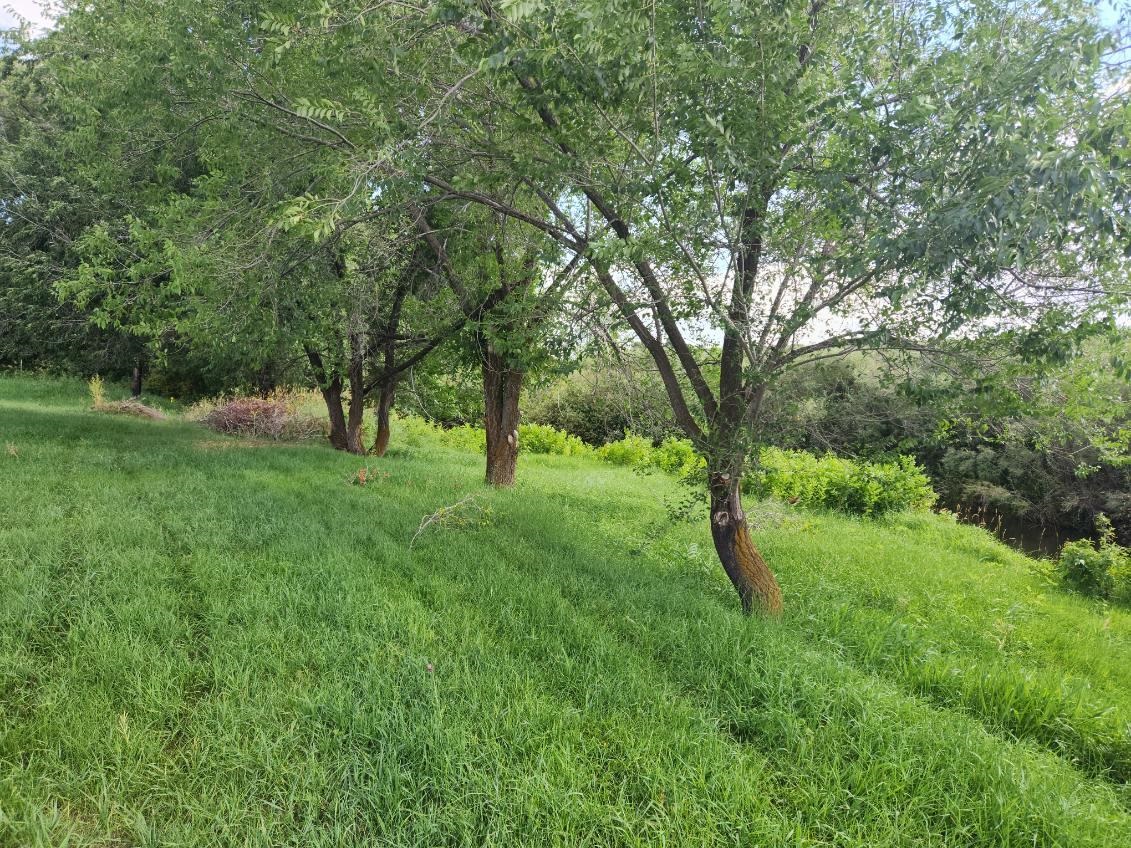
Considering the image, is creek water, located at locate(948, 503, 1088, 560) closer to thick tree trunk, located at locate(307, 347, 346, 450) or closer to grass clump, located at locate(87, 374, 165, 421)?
thick tree trunk, located at locate(307, 347, 346, 450)

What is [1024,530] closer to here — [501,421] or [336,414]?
[501,421]

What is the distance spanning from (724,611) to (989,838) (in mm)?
2019

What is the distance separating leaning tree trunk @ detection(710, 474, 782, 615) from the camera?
14.7ft

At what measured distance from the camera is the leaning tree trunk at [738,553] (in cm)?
448

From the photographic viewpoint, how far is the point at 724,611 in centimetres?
412

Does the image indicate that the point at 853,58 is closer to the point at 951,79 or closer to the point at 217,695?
the point at 951,79

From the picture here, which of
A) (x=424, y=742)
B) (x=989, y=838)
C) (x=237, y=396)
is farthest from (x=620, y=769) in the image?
(x=237, y=396)

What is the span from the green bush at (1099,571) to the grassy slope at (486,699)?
2388 mm

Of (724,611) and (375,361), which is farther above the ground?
(375,361)

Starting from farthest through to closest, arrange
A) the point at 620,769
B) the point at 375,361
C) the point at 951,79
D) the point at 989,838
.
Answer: the point at 375,361 < the point at 951,79 < the point at 620,769 < the point at 989,838

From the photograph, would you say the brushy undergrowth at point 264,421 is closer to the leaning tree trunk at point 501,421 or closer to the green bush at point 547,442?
the green bush at point 547,442

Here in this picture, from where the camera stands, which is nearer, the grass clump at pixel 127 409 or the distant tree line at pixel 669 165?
the distant tree line at pixel 669 165

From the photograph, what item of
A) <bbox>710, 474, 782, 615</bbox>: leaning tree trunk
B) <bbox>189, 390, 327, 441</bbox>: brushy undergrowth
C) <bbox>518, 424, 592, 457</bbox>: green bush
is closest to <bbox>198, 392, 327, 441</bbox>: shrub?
<bbox>189, 390, 327, 441</bbox>: brushy undergrowth

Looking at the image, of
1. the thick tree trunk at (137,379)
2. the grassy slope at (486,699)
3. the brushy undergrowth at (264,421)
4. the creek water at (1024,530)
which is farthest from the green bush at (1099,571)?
the thick tree trunk at (137,379)
